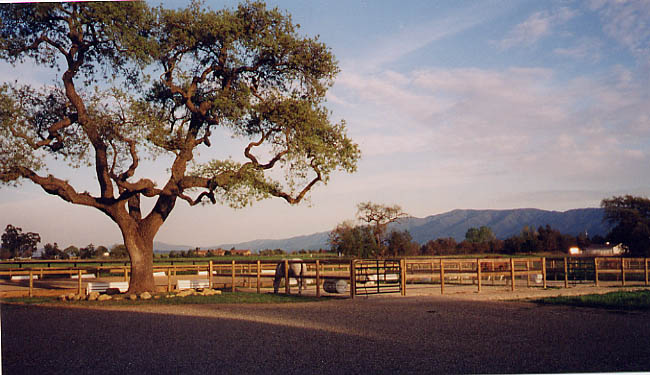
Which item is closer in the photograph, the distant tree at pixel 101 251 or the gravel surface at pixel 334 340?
the gravel surface at pixel 334 340

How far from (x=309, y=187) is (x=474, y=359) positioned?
11.7 metres

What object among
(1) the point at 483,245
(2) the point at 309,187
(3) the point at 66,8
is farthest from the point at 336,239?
(3) the point at 66,8

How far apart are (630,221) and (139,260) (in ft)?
159

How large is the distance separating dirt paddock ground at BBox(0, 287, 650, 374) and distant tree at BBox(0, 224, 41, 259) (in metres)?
52.5

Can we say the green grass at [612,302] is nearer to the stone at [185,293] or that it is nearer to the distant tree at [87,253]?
the stone at [185,293]

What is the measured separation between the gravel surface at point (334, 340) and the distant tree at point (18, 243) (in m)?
52.1

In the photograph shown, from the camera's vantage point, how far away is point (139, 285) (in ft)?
58.2

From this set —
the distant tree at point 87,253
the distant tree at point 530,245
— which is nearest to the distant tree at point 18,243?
the distant tree at point 87,253

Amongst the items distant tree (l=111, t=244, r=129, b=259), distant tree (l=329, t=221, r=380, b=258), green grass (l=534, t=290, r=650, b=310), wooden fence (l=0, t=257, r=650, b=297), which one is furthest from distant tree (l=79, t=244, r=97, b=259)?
green grass (l=534, t=290, r=650, b=310)

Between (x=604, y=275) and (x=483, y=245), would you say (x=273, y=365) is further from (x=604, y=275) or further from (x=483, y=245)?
(x=483, y=245)

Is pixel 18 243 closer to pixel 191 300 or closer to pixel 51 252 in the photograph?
pixel 51 252

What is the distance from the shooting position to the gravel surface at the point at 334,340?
6.57 metres

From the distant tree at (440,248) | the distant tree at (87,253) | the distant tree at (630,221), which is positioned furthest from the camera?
the distant tree at (87,253)

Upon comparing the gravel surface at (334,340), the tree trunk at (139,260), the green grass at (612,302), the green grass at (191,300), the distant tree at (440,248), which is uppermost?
the tree trunk at (139,260)
